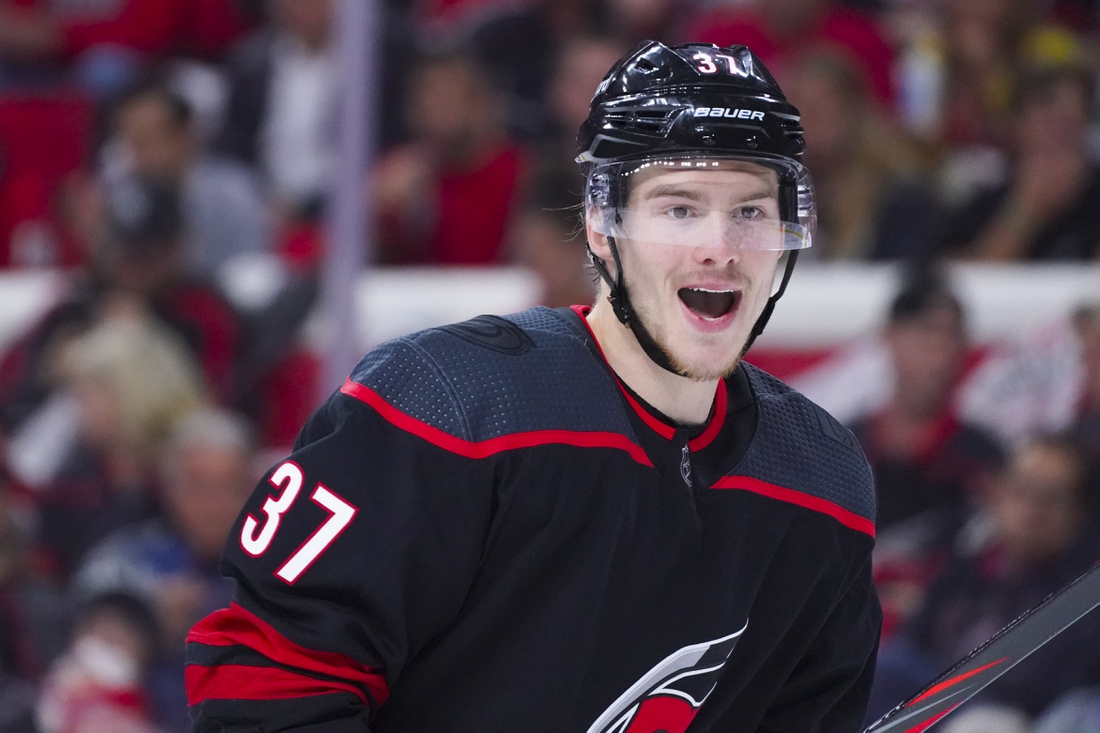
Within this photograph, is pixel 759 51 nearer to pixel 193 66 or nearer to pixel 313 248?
pixel 313 248

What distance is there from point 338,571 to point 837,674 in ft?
2.06

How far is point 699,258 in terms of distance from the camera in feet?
5.01

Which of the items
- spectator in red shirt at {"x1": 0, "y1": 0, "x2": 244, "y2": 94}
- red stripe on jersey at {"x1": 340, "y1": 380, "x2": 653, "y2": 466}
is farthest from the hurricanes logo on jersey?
spectator in red shirt at {"x1": 0, "y1": 0, "x2": 244, "y2": 94}

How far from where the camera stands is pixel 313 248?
402 centimetres

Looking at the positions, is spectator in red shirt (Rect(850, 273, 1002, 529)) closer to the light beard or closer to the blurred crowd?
the blurred crowd

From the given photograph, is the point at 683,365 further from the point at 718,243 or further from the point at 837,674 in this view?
the point at 837,674

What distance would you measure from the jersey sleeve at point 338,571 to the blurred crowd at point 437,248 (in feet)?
4.29

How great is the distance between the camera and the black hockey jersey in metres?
1.43

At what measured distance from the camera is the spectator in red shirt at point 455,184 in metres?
3.96

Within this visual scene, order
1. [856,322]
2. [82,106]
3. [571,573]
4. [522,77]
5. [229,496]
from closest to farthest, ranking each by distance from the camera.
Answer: [571,573] < [856,322] < [229,496] < [522,77] < [82,106]

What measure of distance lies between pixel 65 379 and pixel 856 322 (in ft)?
6.23

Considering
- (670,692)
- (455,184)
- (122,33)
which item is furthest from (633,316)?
(122,33)

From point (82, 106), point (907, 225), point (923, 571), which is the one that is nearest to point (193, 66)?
point (82, 106)

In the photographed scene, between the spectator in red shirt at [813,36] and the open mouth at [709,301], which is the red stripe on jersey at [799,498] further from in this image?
the spectator in red shirt at [813,36]
